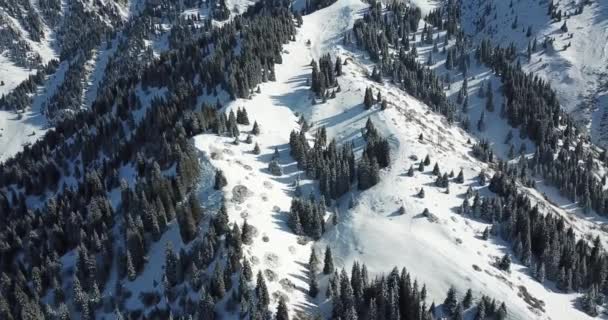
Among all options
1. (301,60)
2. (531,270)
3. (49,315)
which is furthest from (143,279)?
(301,60)

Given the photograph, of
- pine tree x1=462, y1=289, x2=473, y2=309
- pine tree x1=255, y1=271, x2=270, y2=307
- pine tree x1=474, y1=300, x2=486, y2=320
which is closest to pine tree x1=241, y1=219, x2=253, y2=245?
pine tree x1=255, y1=271, x2=270, y2=307

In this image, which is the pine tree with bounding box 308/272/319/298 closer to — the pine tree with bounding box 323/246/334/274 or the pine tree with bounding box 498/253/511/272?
the pine tree with bounding box 323/246/334/274

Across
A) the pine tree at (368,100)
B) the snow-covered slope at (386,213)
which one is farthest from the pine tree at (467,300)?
the pine tree at (368,100)

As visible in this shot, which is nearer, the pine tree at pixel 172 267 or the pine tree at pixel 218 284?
the pine tree at pixel 218 284

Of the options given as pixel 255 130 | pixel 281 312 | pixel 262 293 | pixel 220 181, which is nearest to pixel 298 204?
pixel 220 181

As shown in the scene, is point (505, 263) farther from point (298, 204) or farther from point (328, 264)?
point (298, 204)

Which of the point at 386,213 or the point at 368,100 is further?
the point at 368,100

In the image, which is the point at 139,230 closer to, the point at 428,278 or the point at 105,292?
the point at 105,292

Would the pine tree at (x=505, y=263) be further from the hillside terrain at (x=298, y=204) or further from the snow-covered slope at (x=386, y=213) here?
the snow-covered slope at (x=386, y=213)
